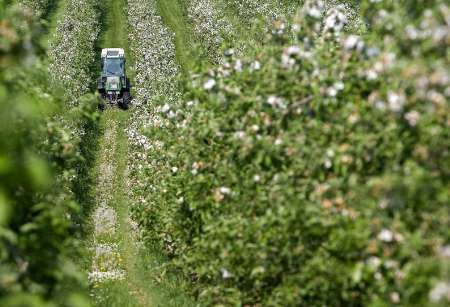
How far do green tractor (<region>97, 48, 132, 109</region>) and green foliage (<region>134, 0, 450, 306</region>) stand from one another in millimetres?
22410

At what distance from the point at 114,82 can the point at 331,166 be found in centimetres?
2566

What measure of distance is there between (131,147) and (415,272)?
19252 millimetres

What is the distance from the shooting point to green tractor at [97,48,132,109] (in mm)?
31531

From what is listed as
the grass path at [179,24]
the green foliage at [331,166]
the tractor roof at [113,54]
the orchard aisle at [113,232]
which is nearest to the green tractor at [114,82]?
the tractor roof at [113,54]

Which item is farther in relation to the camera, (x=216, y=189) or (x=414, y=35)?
(x=216, y=189)

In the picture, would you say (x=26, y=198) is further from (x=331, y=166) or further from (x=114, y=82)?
(x=114, y=82)

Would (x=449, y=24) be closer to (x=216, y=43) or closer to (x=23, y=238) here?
(x=23, y=238)

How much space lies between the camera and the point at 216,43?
3800 centimetres

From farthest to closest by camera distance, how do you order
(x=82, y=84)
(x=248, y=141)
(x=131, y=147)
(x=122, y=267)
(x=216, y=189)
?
(x=82, y=84), (x=131, y=147), (x=122, y=267), (x=216, y=189), (x=248, y=141)

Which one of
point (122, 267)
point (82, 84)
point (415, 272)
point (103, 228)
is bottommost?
point (415, 272)

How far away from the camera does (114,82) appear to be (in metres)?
31.8

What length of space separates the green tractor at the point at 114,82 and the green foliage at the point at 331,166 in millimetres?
22410

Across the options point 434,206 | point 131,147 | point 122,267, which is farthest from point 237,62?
point 131,147

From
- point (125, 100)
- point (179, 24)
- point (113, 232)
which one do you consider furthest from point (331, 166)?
point (179, 24)
